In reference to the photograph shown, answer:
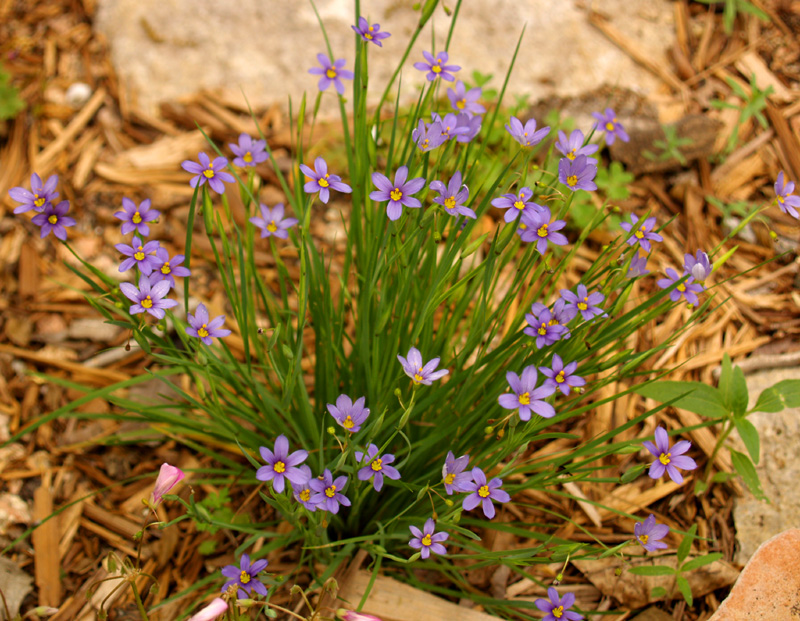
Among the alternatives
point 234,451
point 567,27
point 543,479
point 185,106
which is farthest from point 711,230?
point 185,106

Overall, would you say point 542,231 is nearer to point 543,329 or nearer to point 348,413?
point 543,329

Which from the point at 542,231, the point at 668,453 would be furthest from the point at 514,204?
the point at 668,453

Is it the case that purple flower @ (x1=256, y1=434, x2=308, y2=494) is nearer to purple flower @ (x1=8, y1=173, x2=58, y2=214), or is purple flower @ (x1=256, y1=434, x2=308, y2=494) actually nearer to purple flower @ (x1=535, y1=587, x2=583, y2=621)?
purple flower @ (x1=535, y1=587, x2=583, y2=621)

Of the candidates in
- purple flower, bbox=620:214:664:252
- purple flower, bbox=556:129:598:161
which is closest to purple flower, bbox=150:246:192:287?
purple flower, bbox=556:129:598:161

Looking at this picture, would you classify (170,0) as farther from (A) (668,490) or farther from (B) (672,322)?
(A) (668,490)

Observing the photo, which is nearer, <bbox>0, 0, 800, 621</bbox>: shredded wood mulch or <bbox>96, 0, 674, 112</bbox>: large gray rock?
<bbox>0, 0, 800, 621</bbox>: shredded wood mulch

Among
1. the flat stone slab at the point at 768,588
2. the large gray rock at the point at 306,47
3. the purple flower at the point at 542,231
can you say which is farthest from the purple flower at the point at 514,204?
the large gray rock at the point at 306,47
